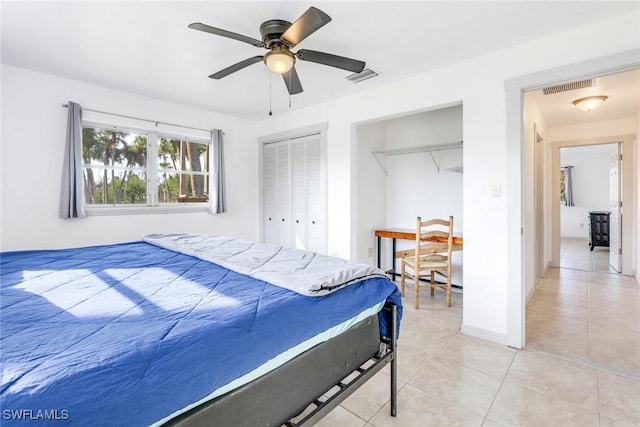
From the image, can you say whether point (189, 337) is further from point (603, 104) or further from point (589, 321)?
point (603, 104)

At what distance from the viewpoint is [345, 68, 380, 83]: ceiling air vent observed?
3.03 meters

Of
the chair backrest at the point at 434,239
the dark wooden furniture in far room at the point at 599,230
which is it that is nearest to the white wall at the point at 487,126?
the chair backrest at the point at 434,239

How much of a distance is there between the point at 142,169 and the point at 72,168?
742 mm

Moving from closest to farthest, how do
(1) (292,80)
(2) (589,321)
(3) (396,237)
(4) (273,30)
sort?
(4) (273,30) < (1) (292,80) < (2) (589,321) < (3) (396,237)

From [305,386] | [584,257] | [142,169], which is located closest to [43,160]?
[142,169]

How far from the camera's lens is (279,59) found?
6.95 feet

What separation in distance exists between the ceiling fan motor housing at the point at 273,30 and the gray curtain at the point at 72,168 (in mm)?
2376

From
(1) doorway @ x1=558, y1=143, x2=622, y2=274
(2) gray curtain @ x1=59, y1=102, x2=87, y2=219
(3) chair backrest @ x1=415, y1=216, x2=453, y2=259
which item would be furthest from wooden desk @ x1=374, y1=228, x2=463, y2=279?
(1) doorway @ x1=558, y1=143, x2=622, y2=274

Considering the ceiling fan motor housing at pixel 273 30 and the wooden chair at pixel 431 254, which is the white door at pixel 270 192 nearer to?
the wooden chair at pixel 431 254

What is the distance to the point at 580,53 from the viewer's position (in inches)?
88.2

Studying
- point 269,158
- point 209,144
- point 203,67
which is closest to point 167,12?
point 203,67

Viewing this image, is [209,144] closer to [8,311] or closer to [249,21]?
[249,21]

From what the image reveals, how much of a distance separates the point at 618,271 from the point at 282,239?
524cm

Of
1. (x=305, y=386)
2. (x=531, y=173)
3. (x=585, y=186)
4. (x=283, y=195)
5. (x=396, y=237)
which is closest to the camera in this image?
(x=305, y=386)
